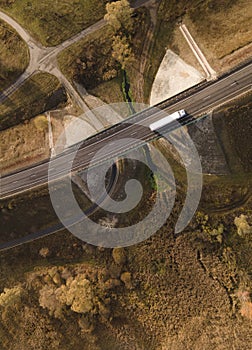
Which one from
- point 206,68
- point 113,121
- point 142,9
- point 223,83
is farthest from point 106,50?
point 223,83

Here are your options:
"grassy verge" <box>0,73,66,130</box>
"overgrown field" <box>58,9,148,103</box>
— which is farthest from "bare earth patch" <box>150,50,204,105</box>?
"grassy verge" <box>0,73,66,130</box>

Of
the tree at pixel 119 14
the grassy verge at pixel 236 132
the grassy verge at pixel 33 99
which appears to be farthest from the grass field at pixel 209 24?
the grassy verge at pixel 33 99

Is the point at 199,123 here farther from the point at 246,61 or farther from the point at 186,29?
the point at 186,29

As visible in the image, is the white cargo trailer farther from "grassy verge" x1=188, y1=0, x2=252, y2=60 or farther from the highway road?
"grassy verge" x1=188, y1=0, x2=252, y2=60

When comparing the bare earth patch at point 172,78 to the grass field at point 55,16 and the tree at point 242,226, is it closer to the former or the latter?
the grass field at point 55,16

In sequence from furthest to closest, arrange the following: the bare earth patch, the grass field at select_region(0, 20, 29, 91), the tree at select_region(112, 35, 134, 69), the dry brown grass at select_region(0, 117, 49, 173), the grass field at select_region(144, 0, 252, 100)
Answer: the dry brown grass at select_region(0, 117, 49, 173) < the grass field at select_region(0, 20, 29, 91) < the tree at select_region(112, 35, 134, 69) < the bare earth patch < the grass field at select_region(144, 0, 252, 100)
